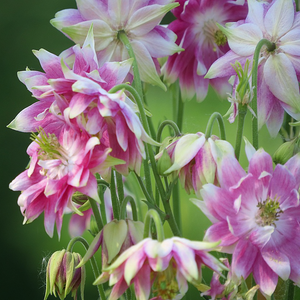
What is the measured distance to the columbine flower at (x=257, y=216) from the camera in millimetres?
392

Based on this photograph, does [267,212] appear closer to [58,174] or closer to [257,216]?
[257,216]

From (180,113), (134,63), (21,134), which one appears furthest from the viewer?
(21,134)

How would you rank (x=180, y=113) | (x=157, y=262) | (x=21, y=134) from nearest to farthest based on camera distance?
(x=157, y=262), (x=180, y=113), (x=21, y=134)

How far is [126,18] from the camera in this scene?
19.5 inches

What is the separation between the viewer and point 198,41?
1.94ft

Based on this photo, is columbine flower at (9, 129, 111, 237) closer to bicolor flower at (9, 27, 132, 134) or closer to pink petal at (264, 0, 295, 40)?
bicolor flower at (9, 27, 132, 134)

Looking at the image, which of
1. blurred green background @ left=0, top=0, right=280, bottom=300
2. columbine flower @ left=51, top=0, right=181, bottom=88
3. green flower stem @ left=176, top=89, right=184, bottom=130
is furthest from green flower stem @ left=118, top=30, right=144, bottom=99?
blurred green background @ left=0, top=0, right=280, bottom=300

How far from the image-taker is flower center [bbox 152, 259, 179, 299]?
380mm

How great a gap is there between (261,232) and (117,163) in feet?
0.39

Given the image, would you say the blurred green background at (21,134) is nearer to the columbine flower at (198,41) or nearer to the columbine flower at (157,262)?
the columbine flower at (198,41)

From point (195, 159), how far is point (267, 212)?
0.07m

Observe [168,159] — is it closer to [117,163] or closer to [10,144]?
[117,163]

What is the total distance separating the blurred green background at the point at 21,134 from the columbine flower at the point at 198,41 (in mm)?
256

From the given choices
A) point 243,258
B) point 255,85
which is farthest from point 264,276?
point 255,85
